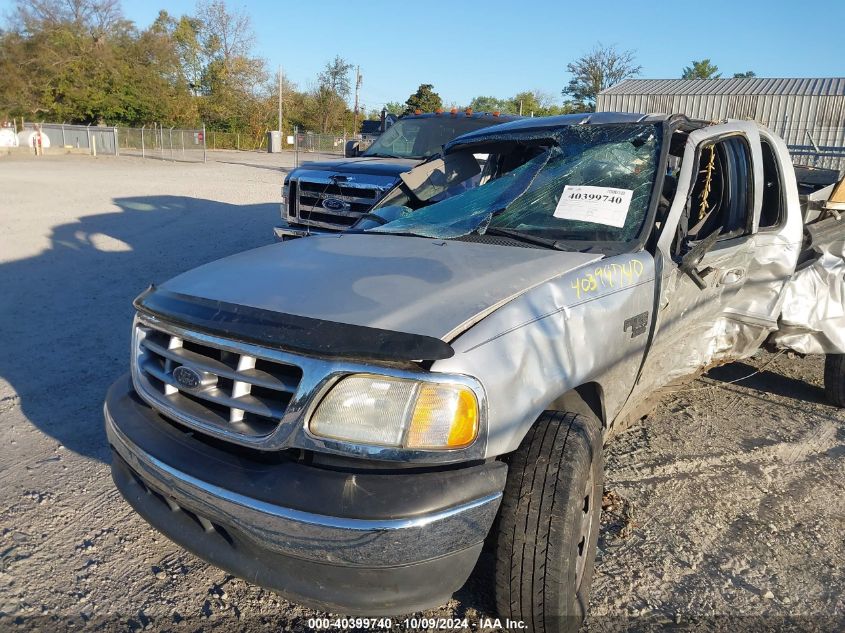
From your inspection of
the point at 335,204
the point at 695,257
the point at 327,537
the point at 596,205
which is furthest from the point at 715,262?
the point at 335,204

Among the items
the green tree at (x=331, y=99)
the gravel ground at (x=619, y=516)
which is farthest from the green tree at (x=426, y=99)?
the gravel ground at (x=619, y=516)

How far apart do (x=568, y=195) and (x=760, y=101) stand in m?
26.5

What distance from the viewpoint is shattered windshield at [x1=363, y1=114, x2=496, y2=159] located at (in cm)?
867

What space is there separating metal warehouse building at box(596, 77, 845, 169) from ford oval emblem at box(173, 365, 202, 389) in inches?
904

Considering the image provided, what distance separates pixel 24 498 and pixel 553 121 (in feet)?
11.7

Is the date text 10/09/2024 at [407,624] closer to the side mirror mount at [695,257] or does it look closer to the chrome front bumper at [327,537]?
the chrome front bumper at [327,537]

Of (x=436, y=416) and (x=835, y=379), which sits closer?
(x=436, y=416)

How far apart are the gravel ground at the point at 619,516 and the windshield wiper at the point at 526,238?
138cm

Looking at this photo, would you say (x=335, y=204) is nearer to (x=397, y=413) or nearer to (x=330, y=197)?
(x=330, y=197)

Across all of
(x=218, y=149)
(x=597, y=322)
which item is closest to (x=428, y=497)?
(x=597, y=322)

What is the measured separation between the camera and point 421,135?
29.2ft

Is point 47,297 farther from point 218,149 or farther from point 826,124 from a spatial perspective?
point 218,149

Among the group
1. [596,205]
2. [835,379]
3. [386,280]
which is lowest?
[835,379]

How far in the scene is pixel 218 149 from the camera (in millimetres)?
51219
